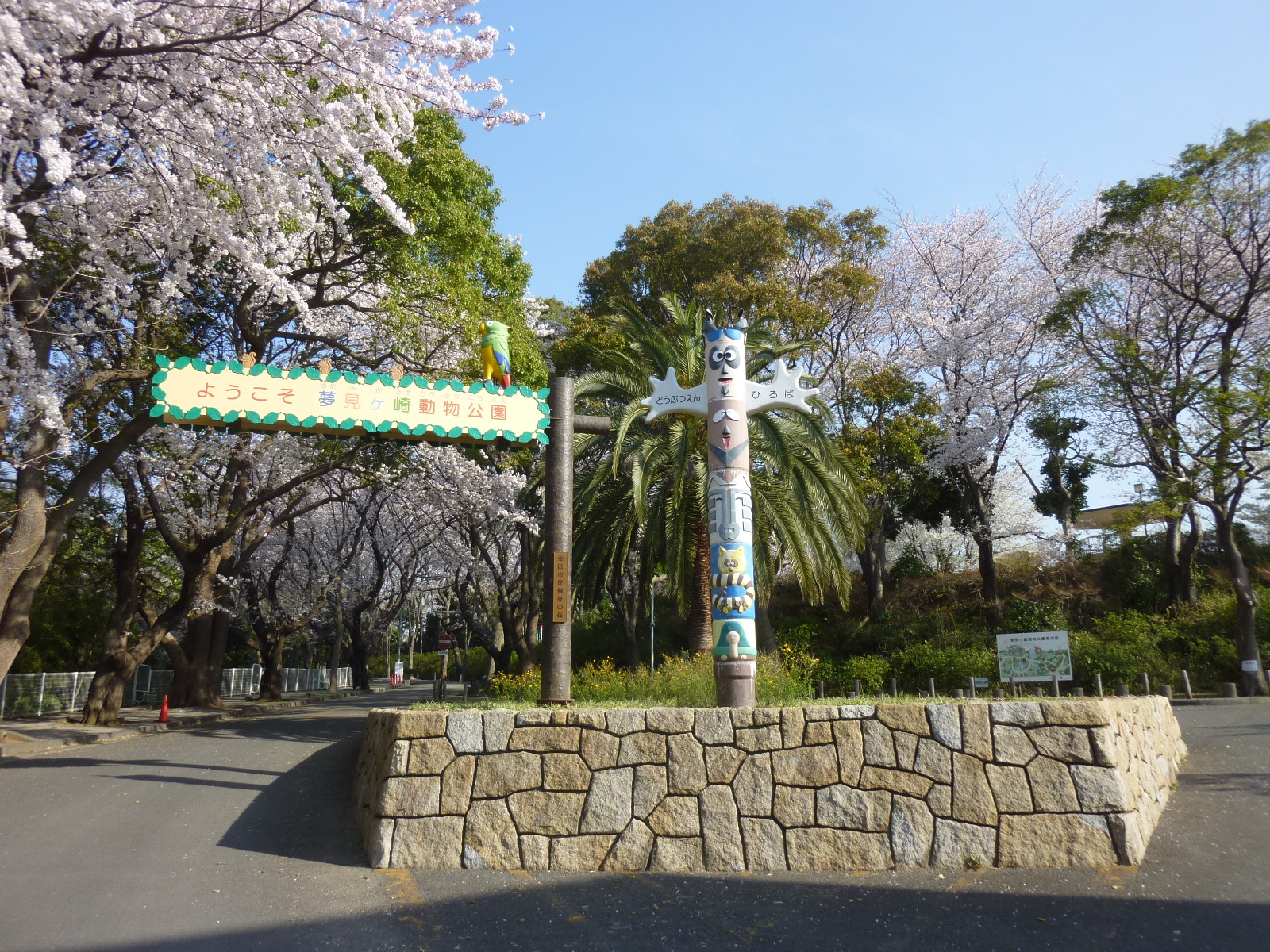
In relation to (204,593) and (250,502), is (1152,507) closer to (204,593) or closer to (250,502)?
(250,502)

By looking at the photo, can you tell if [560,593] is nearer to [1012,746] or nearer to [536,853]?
[536,853]

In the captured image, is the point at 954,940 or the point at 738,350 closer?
the point at 954,940

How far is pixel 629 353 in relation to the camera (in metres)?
20.0

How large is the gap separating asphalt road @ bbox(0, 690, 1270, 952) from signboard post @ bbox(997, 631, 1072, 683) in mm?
5418

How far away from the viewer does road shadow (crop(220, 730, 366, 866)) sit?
707cm

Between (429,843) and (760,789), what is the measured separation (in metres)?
2.61

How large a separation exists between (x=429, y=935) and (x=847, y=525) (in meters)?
12.3

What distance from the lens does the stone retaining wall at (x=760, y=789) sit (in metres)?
6.48

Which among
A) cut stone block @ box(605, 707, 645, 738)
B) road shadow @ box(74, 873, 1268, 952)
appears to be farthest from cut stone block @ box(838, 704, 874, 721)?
cut stone block @ box(605, 707, 645, 738)

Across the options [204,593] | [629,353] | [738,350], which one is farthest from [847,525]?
[204,593]

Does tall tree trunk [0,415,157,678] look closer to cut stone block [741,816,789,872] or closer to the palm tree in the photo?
the palm tree

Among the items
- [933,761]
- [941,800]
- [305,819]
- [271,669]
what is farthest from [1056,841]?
[271,669]

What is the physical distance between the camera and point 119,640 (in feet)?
58.1

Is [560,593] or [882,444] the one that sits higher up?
[882,444]
